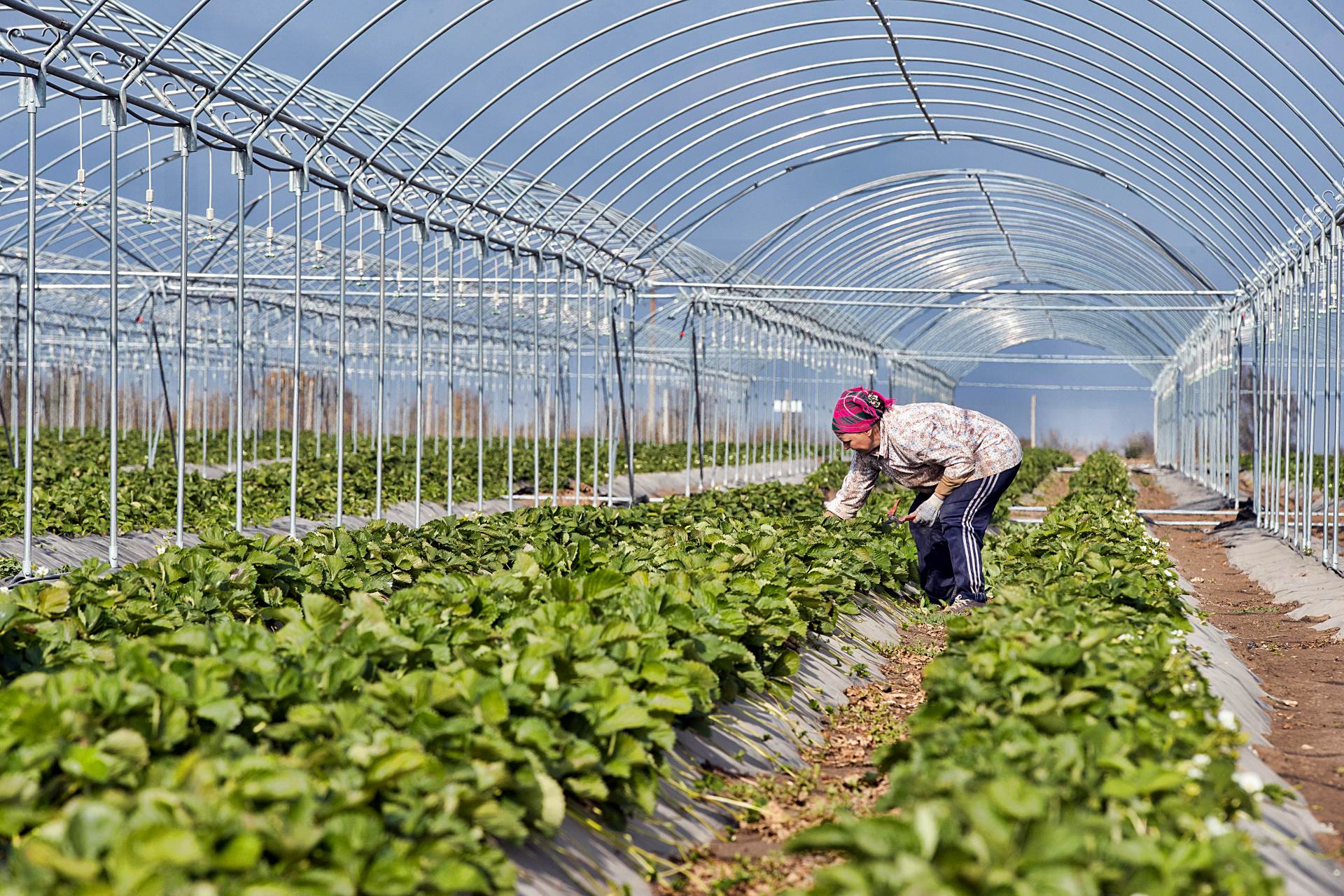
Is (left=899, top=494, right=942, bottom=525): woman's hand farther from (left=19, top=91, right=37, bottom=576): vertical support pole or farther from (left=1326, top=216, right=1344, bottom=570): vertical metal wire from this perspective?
(left=19, top=91, right=37, bottom=576): vertical support pole

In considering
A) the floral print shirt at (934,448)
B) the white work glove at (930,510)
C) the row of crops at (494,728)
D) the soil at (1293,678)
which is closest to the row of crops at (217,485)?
the floral print shirt at (934,448)

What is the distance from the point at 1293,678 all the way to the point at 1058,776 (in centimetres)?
498

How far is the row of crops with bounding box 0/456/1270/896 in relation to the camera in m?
2.62

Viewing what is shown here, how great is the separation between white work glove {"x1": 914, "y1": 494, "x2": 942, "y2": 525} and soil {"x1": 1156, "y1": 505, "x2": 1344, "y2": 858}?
1.98m

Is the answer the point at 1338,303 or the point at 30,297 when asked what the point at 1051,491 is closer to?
A: the point at 1338,303

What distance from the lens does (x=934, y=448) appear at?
7.87 m

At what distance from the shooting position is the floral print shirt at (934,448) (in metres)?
7.86

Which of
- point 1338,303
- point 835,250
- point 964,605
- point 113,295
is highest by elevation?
point 835,250

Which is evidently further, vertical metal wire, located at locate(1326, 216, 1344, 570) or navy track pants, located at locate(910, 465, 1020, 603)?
vertical metal wire, located at locate(1326, 216, 1344, 570)

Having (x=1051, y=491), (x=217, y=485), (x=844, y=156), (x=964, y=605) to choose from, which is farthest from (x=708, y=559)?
(x=1051, y=491)

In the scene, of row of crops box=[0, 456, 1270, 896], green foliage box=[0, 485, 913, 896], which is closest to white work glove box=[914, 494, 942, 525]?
row of crops box=[0, 456, 1270, 896]

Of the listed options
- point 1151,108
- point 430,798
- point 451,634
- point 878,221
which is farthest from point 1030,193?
point 430,798

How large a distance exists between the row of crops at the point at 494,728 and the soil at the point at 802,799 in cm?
31

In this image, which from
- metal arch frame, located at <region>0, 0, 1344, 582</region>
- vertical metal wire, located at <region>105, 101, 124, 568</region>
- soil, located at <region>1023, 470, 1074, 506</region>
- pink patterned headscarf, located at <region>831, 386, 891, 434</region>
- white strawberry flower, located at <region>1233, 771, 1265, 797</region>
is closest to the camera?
white strawberry flower, located at <region>1233, 771, 1265, 797</region>
